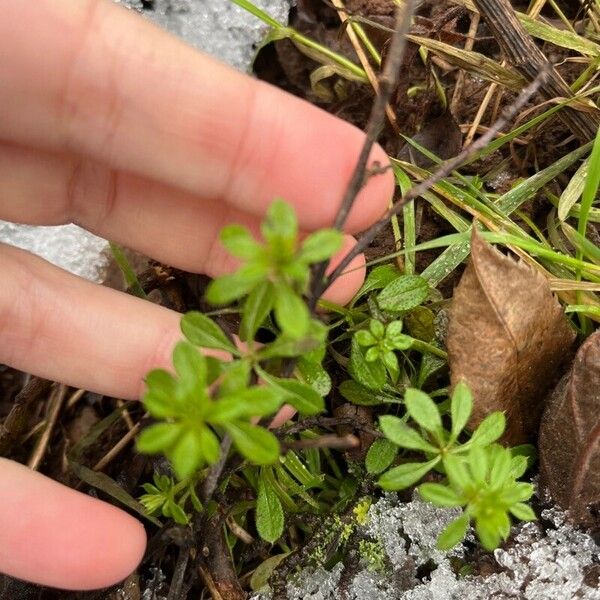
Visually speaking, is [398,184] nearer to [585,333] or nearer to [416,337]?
[416,337]

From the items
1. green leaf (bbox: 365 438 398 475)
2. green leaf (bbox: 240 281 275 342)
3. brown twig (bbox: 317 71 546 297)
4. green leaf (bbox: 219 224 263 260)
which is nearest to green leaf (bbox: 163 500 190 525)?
green leaf (bbox: 365 438 398 475)

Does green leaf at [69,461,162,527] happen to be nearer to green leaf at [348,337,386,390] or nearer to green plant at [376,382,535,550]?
green leaf at [348,337,386,390]

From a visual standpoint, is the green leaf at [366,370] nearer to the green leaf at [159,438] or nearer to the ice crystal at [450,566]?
the ice crystal at [450,566]

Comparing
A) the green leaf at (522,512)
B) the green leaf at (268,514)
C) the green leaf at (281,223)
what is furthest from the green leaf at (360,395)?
the green leaf at (281,223)

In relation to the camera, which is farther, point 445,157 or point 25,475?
point 445,157

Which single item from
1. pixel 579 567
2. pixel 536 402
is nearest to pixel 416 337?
pixel 536 402

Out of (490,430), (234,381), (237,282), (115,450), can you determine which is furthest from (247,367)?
(115,450)
